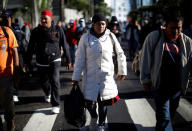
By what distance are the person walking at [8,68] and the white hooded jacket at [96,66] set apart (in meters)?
0.96

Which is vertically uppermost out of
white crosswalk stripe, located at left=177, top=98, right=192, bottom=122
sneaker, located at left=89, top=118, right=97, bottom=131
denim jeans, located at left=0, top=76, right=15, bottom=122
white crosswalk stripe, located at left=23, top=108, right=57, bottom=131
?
denim jeans, located at left=0, top=76, right=15, bottom=122

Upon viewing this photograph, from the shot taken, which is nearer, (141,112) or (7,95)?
(7,95)

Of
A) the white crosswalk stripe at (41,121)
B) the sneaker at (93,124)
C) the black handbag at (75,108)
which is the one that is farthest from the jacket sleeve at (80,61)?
the white crosswalk stripe at (41,121)

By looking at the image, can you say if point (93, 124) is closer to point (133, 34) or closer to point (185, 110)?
point (185, 110)

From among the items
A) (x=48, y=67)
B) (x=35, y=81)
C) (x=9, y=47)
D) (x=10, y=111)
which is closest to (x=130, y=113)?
(x=48, y=67)

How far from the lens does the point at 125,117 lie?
4535mm

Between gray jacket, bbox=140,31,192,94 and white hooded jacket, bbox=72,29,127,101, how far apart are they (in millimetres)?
424

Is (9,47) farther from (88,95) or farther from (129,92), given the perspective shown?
(129,92)

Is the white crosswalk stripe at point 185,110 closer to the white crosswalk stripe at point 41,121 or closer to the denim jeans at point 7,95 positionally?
the white crosswalk stripe at point 41,121

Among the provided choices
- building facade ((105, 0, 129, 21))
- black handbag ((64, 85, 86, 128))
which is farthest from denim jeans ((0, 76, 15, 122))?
building facade ((105, 0, 129, 21))

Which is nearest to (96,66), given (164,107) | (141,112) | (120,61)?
(120,61)

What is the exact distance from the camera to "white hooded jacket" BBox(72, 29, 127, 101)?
3.36 meters

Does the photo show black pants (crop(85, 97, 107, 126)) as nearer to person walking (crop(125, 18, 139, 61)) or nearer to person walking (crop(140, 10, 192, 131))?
person walking (crop(140, 10, 192, 131))

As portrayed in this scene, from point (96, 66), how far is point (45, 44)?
175 centimetres
